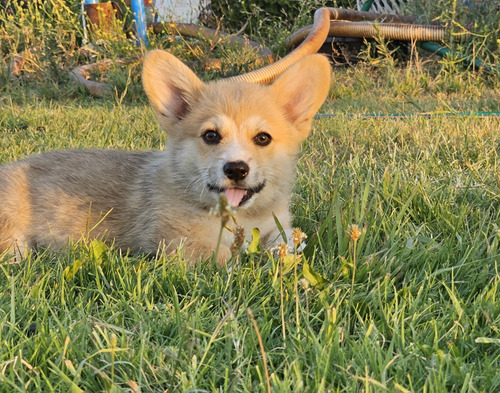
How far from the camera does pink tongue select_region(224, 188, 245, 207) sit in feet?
7.89

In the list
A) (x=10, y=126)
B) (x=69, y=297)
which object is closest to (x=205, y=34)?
(x=10, y=126)

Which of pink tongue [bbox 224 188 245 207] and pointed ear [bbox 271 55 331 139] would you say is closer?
pink tongue [bbox 224 188 245 207]

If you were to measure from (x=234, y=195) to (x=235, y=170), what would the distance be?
149 millimetres

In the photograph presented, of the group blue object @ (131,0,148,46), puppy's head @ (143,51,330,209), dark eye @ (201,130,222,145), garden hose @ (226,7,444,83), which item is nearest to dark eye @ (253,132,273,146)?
puppy's head @ (143,51,330,209)

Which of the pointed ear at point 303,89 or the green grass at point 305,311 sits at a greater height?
the pointed ear at point 303,89

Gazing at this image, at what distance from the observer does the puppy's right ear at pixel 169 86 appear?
8.71 ft

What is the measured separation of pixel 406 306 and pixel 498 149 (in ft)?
7.19

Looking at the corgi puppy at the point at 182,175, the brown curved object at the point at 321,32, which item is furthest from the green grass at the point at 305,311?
the brown curved object at the point at 321,32

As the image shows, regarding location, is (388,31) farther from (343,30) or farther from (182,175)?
(182,175)

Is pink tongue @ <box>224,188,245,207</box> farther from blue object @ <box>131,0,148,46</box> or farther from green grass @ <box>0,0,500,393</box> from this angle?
blue object @ <box>131,0,148,46</box>

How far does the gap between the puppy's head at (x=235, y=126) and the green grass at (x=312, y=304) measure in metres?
0.29

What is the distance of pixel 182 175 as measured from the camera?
8.48 feet

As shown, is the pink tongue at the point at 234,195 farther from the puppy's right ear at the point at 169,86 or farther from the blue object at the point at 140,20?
the blue object at the point at 140,20

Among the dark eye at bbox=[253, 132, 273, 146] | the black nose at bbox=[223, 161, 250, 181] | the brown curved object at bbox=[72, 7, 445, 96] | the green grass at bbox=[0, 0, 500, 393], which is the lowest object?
the green grass at bbox=[0, 0, 500, 393]
